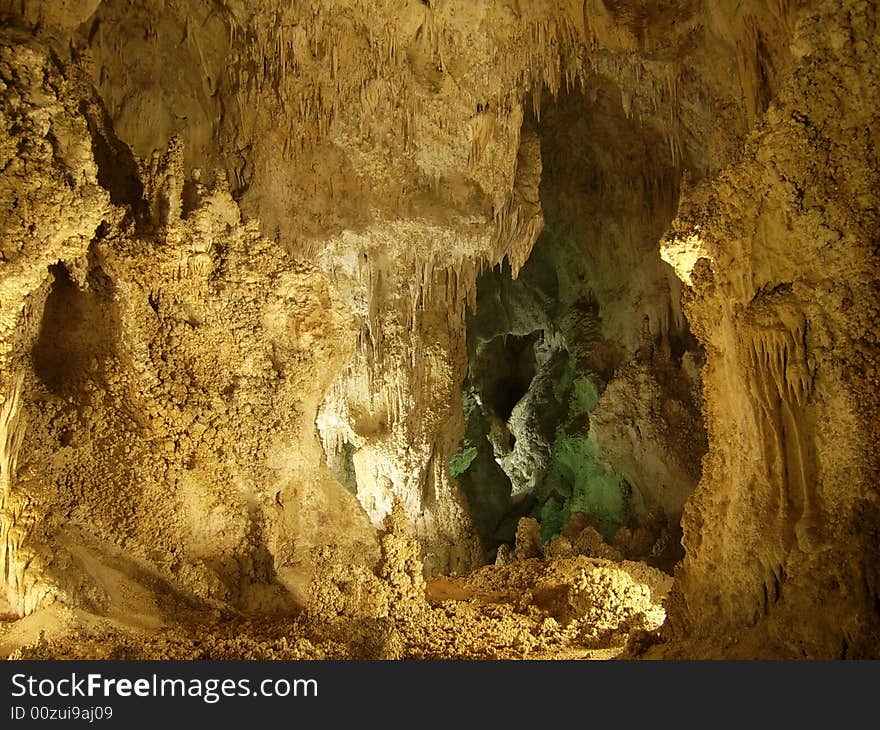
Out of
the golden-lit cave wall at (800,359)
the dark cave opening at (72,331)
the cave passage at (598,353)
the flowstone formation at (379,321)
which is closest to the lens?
the golden-lit cave wall at (800,359)

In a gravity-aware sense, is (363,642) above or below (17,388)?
below

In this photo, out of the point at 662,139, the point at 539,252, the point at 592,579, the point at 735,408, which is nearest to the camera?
the point at 735,408

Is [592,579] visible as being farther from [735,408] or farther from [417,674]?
[417,674]

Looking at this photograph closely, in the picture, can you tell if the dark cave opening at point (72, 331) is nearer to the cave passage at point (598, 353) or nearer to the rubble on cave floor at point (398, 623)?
the rubble on cave floor at point (398, 623)

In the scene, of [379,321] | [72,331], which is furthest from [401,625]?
[379,321]

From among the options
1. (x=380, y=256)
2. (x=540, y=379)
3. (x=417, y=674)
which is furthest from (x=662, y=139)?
(x=417, y=674)

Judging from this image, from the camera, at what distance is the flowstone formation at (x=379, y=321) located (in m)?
3.82

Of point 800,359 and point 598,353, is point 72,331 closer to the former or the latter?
point 800,359

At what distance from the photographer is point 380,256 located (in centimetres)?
916

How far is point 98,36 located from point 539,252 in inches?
376

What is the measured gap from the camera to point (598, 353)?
12789mm

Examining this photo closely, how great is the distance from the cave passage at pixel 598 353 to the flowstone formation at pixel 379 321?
17cm

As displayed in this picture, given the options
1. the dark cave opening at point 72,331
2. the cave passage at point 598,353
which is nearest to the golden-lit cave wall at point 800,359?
the dark cave opening at point 72,331

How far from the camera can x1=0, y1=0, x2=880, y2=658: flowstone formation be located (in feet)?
12.5
